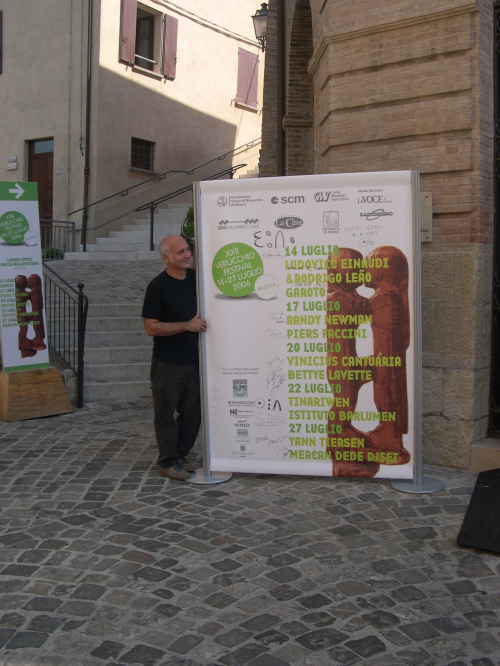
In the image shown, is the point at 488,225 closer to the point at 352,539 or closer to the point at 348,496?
the point at 348,496

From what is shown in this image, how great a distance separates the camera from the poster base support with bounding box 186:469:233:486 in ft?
15.6

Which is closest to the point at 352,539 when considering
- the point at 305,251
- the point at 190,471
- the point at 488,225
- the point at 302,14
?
the point at 190,471

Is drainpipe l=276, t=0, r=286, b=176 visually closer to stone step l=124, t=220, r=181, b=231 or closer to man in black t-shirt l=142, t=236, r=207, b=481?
stone step l=124, t=220, r=181, b=231

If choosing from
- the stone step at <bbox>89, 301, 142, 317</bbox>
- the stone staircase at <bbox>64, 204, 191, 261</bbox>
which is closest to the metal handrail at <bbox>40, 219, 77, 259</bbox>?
the stone staircase at <bbox>64, 204, 191, 261</bbox>

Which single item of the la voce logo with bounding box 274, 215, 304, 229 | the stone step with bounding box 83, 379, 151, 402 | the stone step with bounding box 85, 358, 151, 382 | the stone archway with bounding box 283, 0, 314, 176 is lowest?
Answer: the stone step with bounding box 83, 379, 151, 402

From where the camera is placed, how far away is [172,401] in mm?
4844

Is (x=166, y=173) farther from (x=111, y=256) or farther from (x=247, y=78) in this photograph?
(x=247, y=78)

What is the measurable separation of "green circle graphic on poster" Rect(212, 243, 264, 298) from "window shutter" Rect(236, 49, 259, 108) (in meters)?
16.6

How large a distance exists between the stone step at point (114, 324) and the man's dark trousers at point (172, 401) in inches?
164

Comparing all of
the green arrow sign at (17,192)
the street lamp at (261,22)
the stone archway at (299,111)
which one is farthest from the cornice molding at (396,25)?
the street lamp at (261,22)

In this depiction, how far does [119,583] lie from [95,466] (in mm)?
2053

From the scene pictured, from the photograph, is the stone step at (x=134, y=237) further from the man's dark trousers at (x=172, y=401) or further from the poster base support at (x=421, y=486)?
the poster base support at (x=421, y=486)

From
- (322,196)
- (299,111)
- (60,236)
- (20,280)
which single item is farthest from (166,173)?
(322,196)

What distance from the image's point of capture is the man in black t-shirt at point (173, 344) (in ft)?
15.5
